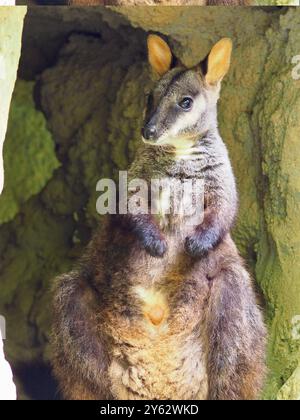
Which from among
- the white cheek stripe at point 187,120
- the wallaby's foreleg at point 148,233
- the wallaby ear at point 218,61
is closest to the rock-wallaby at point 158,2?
the wallaby ear at point 218,61

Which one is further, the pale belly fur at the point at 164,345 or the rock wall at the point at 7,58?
the pale belly fur at the point at 164,345

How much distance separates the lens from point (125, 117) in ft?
24.8

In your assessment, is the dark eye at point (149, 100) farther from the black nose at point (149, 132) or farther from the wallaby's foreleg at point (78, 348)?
the wallaby's foreleg at point (78, 348)

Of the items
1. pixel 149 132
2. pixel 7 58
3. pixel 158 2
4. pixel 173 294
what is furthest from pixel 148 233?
pixel 158 2

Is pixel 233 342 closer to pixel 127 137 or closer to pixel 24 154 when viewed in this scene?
pixel 127 137

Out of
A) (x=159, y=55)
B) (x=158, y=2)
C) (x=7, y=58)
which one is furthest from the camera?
(x=158, y=2)

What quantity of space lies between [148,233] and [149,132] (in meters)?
0.56

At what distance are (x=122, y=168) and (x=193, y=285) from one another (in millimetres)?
1408

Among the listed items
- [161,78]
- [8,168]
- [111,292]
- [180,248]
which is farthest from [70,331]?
[8,168]

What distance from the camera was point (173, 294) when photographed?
20.8 feet

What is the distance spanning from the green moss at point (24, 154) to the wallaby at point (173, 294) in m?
1.54

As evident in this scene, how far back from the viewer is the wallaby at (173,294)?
20.4 ft

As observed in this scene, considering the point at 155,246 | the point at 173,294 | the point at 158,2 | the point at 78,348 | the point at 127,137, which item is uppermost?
the point at 158,2

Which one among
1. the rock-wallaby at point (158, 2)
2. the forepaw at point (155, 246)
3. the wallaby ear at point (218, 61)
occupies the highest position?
the rock-wallaby at point (158, 2)
